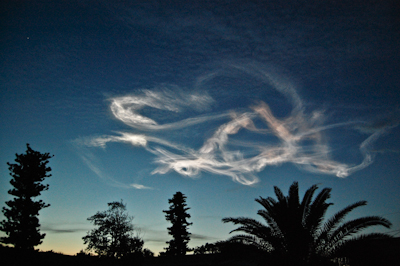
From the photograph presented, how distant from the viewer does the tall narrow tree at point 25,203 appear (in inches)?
1182

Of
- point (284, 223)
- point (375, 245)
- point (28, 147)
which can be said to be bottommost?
point (375, 245)

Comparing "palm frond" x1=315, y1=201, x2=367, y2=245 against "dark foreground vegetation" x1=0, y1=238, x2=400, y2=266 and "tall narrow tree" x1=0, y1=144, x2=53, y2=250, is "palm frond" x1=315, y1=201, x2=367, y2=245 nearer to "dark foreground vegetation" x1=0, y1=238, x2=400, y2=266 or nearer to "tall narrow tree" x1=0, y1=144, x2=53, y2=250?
"dark foreground vegetation" x1=0, y1=238, x2=400, y2=266

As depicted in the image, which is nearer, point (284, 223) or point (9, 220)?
point (284, 223)

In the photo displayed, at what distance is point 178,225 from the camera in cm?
4675

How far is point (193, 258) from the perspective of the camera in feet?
79.7

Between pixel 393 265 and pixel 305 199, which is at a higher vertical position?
pixel 305 199

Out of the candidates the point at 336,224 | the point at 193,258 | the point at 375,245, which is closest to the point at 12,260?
the point at 193,258

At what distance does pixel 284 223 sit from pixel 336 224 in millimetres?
2756

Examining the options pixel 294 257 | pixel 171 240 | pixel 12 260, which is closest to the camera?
pixel 294 257

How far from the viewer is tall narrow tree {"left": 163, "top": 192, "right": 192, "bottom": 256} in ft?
148

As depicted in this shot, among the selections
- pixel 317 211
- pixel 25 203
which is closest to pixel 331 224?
pixel 317 211

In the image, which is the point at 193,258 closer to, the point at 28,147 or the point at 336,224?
the point at 336,224

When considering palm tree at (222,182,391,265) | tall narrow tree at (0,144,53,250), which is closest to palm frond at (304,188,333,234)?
palm tree at (222,182,391,265)

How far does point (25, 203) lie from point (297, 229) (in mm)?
32212
